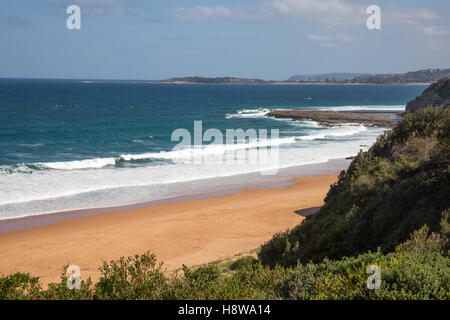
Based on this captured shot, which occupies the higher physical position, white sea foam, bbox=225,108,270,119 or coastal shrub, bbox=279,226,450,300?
white sea foam, bbox=225,108,270,119

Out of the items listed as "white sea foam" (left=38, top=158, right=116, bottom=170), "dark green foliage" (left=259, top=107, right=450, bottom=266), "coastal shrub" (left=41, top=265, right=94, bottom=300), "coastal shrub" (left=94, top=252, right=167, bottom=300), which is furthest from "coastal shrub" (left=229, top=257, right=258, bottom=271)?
"white sea foam" (left=38, top=158, right=116, bottom=170)

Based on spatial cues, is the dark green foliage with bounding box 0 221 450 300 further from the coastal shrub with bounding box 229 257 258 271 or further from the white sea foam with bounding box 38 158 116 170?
the white sea foam with bounding box 38 158 116 170

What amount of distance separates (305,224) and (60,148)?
2802 cm

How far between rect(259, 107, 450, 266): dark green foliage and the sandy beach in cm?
383

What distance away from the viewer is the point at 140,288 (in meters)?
5.88

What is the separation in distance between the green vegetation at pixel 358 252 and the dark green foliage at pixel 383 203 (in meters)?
0.02

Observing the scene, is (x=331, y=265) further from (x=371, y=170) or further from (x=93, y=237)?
(x=93, y=237)

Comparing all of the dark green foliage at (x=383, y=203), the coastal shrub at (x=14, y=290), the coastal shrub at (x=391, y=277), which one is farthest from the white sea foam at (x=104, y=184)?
the coastal shrub at (x=391, y=277)

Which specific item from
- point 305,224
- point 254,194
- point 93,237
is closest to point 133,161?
point 254,194

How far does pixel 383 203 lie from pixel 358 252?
143 centimetres

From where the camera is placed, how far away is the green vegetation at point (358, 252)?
539cm

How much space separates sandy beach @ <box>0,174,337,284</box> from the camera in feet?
42.0

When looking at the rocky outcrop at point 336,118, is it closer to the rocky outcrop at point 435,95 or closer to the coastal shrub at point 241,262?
the rocky outcrop at point 435,95

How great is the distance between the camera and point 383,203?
8617 millimetres
